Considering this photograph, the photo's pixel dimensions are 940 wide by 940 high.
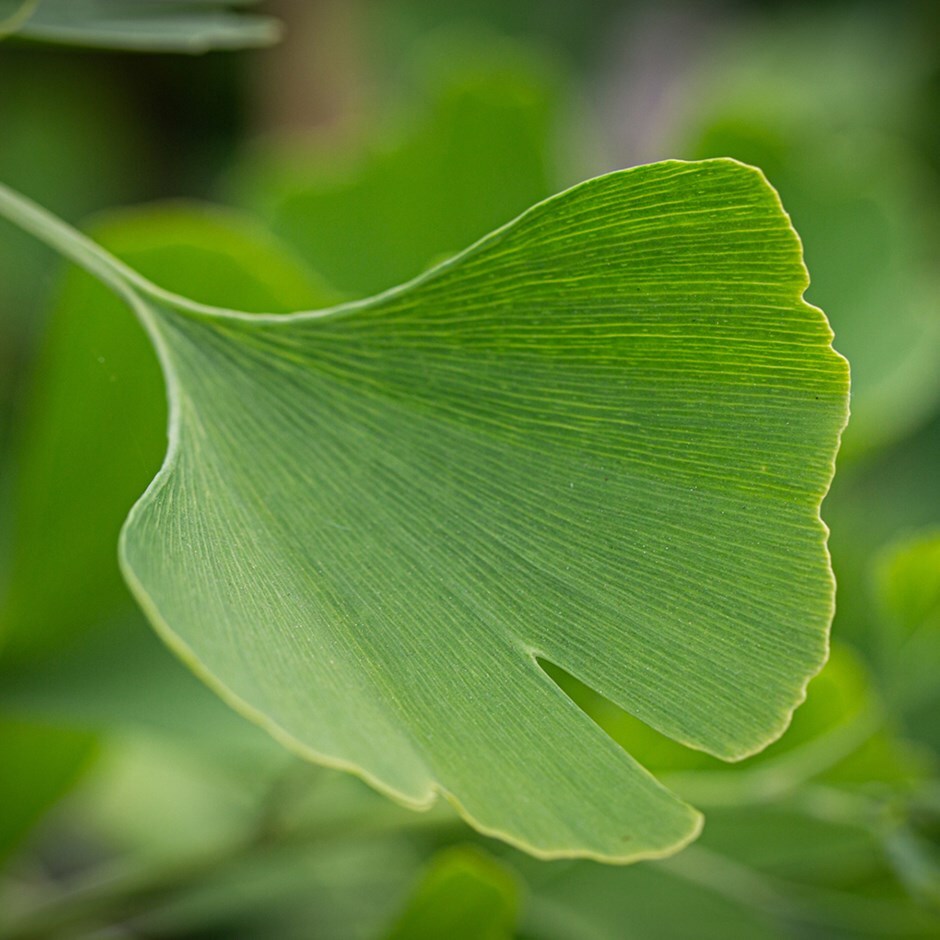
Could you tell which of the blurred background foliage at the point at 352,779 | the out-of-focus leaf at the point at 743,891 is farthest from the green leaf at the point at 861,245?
the out-of-focus leaf at the point at 743,891

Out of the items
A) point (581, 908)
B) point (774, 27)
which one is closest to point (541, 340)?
point (581, 908)

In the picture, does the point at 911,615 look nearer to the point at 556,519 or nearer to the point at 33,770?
the point at 556,519

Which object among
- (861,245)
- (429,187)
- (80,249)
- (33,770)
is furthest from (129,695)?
(861,245)

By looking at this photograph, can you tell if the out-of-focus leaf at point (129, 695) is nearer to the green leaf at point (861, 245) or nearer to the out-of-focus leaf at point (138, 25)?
the out-of-focus leaf at point (138, 25)

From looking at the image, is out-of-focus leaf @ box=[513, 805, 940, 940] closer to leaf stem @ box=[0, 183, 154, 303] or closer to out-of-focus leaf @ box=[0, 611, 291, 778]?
out-of-focus leaf @ box=[0, 611, 291, 778]

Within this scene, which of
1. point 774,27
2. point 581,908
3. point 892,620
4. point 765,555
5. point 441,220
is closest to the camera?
point 765,555

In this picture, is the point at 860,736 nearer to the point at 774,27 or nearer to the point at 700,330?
the point at 700,330
